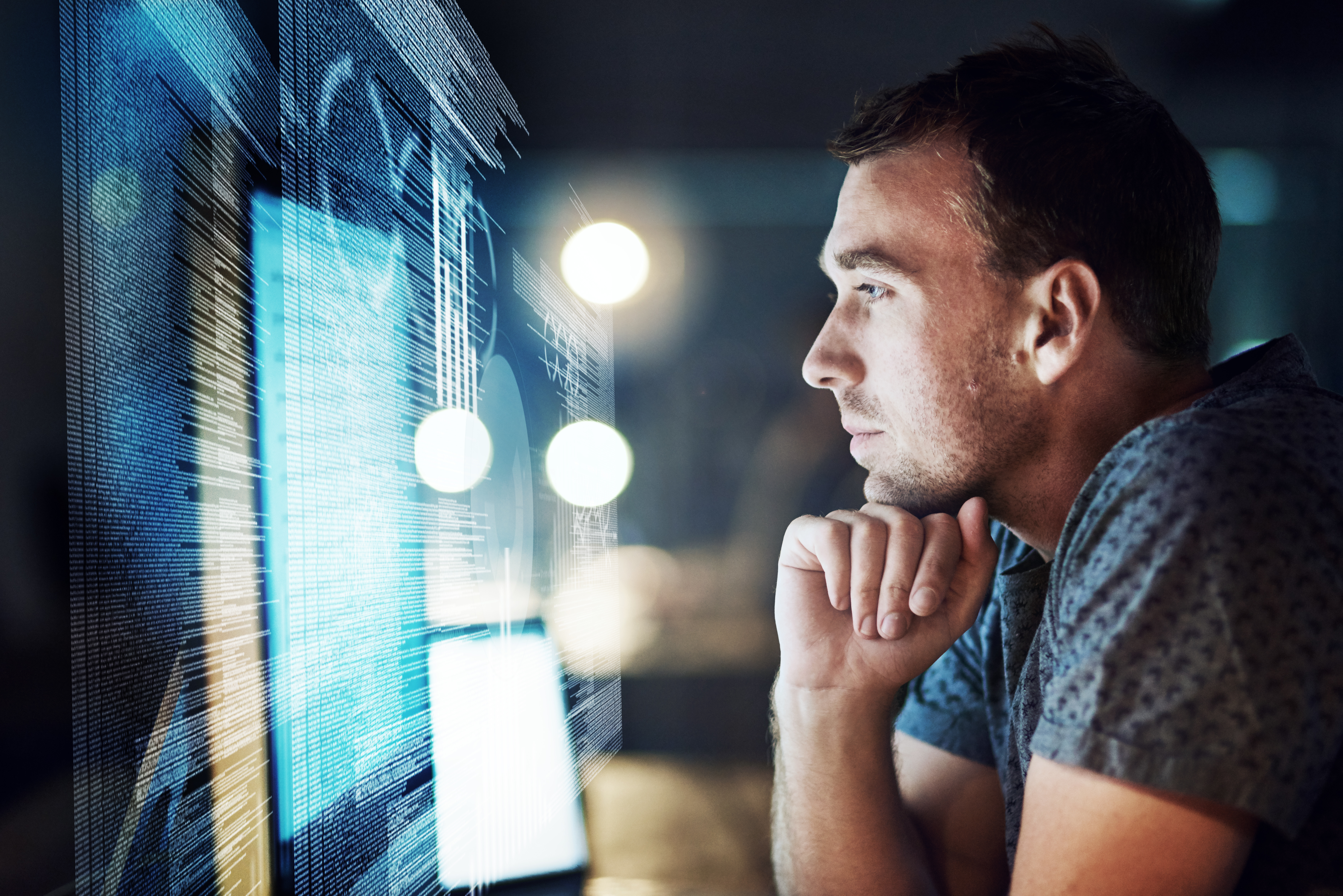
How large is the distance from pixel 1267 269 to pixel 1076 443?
100 centimetres

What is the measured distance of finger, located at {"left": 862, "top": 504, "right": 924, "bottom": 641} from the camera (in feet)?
3.03

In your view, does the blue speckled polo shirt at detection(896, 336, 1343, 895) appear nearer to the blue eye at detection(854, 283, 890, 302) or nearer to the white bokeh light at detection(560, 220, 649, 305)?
the blue eye at detection(854, 283, 890, 302)

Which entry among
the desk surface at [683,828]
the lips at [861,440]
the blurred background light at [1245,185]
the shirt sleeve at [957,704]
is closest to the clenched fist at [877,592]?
the lips at [861,440]

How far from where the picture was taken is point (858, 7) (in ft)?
4.54

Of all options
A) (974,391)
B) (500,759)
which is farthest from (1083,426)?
(500,759)

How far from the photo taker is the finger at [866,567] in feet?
3.08

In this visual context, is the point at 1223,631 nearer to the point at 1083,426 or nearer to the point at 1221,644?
the point at 1221,644

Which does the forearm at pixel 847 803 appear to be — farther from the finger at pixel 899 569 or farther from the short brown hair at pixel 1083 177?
→ the short brown hair at pixel 1083 177

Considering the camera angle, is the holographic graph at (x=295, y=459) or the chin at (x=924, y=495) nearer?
the holographic graph at (x=295, y=459)

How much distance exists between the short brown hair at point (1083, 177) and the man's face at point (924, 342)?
0.03 m

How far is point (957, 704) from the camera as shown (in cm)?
124

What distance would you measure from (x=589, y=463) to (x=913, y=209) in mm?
643

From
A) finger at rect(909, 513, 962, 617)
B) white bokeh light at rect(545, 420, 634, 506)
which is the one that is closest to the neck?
finger at rect(909, 513, 962, 617)

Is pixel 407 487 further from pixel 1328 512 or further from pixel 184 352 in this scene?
pixel 1328 512
